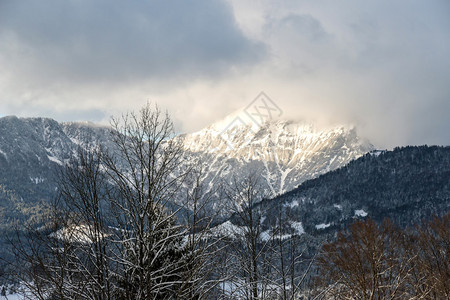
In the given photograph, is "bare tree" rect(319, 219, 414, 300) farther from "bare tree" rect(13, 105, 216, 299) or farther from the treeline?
"bare tree" rect(13, 105, 216, 299)

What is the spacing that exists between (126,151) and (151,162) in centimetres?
72

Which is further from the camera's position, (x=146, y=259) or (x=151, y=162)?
(x=151, y=162)

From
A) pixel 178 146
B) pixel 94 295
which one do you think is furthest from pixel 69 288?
pixel 178 146

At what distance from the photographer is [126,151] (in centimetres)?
964

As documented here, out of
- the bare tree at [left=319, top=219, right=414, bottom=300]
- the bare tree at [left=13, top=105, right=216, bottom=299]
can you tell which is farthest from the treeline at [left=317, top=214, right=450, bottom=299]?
the bare tree at [left=13, top=105, right=216, bottom=299]

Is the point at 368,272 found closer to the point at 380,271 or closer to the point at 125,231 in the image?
the point at 380,271

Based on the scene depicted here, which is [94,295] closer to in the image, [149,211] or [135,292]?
[135,292]

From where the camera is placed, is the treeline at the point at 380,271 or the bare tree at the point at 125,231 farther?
the treeline at the point at 380,271

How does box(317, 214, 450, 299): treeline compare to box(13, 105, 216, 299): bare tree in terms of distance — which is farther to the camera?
box(317, 214, 450, 299): treeline

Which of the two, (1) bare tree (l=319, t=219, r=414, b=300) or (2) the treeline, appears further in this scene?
(2) the treeline

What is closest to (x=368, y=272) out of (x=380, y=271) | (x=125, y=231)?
(x=380, y=271)

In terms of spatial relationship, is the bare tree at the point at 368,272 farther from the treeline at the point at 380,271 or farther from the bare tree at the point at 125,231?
the bare tree at the point at 125,231

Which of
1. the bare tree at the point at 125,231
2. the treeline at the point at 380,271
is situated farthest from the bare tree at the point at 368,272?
the bare tree at the point at 125,231

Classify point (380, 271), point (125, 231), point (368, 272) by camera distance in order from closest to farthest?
point (125, 231), point (380, 271), point (368, 272)
